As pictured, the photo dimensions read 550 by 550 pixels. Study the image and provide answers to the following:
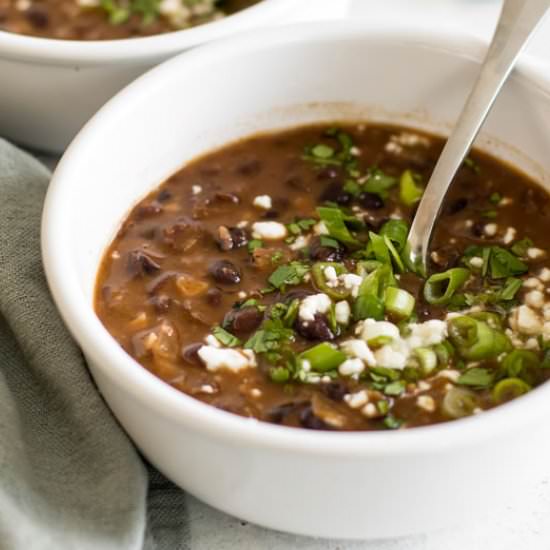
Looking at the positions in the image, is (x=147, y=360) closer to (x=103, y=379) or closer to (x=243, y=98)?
(x=103, y=379)

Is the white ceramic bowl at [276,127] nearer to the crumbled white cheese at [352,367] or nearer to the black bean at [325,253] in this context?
the crumbled white cheese at [352,367]

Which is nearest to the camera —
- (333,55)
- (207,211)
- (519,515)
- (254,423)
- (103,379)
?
(254,423)

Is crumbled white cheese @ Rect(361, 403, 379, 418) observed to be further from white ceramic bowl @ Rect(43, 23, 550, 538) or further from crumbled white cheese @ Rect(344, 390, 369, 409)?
white ceramic bowl @ Rect(43, 23, 550, 538)

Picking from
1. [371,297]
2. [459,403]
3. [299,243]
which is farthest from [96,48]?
[459,403]

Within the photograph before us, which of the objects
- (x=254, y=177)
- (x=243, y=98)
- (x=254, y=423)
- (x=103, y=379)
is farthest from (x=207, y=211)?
(x=254, y=423)

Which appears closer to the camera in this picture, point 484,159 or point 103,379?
point 103,379
